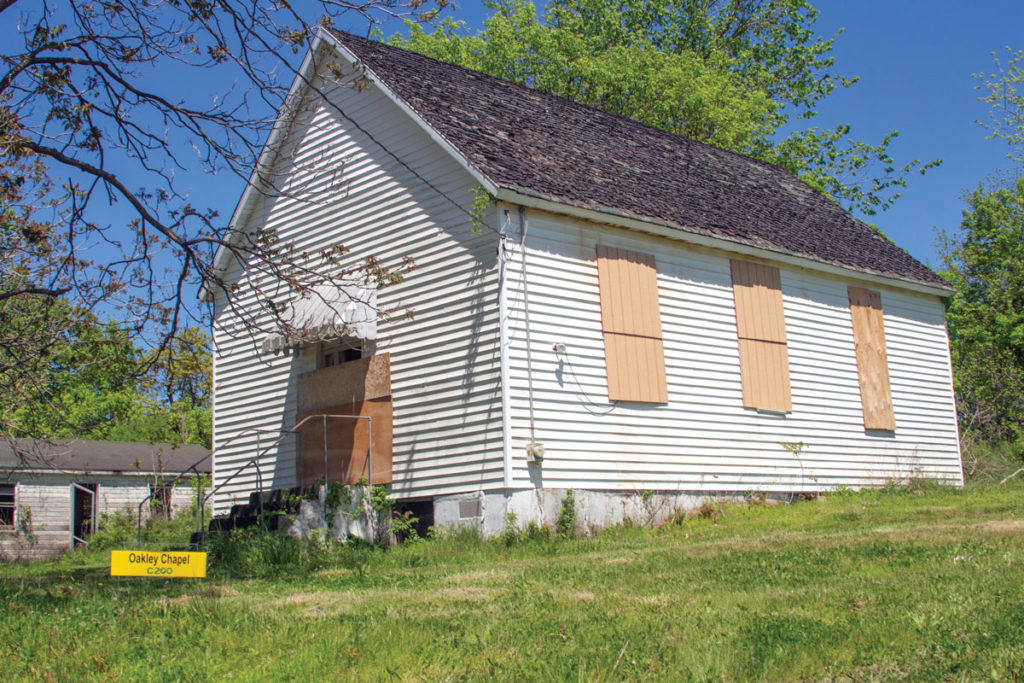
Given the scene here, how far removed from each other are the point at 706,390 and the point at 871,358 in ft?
15.3

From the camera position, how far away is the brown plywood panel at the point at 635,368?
14.7 metres

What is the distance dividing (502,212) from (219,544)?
5.80 metres

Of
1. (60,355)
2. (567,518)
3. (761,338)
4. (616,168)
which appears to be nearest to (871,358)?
(761,338)

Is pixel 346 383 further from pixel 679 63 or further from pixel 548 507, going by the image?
pixel 679 63

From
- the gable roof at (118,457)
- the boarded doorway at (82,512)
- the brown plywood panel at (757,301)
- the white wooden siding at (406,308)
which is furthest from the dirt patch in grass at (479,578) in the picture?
the boarded doorway at (82,512)

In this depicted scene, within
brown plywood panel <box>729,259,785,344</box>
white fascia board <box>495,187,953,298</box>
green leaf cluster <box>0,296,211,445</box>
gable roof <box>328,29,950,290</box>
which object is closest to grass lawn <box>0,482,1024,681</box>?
green leaf cluster <box>0,296,211,445</box>

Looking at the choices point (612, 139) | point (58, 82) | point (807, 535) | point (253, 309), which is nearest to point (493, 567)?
point (807, 535)

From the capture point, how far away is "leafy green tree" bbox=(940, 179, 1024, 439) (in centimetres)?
2912

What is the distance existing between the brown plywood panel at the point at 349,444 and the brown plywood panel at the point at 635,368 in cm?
330

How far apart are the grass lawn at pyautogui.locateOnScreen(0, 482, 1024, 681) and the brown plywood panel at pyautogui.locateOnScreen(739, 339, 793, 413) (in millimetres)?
5940

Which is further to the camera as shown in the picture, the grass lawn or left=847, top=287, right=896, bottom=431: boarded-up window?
left=847, top=287, right=896, bottom=431: boarded-up window

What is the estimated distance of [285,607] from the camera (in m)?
8.15

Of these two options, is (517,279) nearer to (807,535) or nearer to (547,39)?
(807,535)

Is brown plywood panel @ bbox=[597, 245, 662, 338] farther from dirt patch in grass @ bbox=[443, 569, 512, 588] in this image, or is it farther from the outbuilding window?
the outbuilding window
